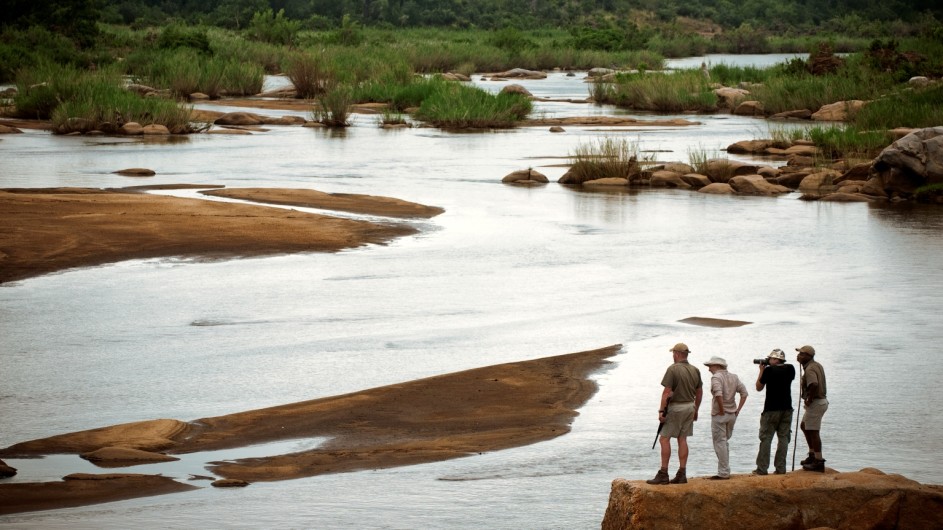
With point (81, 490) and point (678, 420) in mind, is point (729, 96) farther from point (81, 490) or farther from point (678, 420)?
point (81, 490)

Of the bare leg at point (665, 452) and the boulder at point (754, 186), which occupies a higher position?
the boulder at point (754, 186)

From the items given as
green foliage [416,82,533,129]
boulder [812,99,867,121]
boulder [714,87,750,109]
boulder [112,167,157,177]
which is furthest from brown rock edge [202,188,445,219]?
boulder [714,87,750,109]

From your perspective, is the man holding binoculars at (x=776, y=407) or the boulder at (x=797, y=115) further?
the boulder at (x=797, y=115)

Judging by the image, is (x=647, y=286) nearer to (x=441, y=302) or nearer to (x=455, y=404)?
(x=441, y=302)

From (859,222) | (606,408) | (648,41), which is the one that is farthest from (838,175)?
(648,41)

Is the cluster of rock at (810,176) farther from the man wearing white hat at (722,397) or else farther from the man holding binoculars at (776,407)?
the man wearing white hat at (722,397)

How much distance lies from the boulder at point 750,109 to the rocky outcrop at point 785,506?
149 ft

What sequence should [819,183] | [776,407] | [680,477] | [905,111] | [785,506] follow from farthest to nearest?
1. [905,111]
2. [819,183]
3. [776,407]
4. [680,477]
5. [785,506]

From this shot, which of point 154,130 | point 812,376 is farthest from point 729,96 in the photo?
point 812,376

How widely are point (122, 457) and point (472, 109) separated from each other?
35.9 metres

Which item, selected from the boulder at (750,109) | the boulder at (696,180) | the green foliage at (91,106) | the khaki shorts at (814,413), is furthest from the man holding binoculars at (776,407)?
the boulder at (750,109)

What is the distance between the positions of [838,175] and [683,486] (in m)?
23.0

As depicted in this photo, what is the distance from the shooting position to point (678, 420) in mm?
8336

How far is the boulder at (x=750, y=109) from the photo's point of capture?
5172 centimetres
